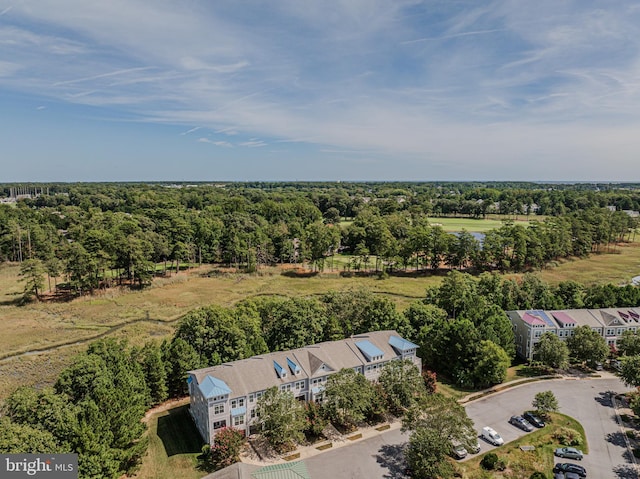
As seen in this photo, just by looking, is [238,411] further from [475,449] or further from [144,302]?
[144,302]

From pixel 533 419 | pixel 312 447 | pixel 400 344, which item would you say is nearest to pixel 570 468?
pixel 533 419

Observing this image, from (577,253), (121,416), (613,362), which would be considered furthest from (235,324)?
(577,253)

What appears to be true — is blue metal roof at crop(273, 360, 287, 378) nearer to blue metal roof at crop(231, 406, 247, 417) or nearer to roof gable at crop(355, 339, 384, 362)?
blue metal roof at crop(231, 406, 247, 417)

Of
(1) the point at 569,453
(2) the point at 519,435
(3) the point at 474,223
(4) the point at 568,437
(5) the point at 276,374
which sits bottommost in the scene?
(2) the point at 519,435

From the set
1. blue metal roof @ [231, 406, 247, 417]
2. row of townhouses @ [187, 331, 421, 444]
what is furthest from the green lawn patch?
blue metal roof @ [231, 406, 247, 417]

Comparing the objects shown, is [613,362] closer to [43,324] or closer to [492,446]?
[492,446]

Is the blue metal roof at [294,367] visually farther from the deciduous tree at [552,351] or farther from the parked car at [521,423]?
the deciduous tree at [552,351]
